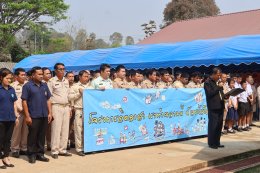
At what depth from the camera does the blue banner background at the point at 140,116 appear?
26.8 feet

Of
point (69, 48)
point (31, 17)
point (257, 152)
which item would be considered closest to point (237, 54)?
point (257, 152)

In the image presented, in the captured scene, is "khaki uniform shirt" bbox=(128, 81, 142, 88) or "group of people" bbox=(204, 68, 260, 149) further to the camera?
"khaki uniform shirt" bbox=(128, 81, 142, 88)

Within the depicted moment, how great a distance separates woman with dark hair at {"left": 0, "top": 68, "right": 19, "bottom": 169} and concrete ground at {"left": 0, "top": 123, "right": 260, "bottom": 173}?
1.11 feet

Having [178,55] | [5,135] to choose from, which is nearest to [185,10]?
[178,55]

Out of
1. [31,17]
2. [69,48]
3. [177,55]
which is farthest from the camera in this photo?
[69,48]

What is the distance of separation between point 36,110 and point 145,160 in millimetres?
2304

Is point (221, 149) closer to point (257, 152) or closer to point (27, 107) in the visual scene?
point (257, 152)

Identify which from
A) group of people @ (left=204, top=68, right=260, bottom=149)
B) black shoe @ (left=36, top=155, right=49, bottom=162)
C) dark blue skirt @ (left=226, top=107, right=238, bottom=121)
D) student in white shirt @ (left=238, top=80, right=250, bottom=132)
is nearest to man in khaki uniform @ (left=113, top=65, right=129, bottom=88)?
group of people @ (left=204, top=68, right=260, bottom=149)

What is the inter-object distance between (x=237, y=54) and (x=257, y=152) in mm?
5061

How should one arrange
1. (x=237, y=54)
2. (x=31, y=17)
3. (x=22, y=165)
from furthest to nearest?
(x=31, y=17) < (x=237, y=54) < (x=22, y=165)

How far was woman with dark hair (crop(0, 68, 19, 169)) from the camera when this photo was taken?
21.9 ft

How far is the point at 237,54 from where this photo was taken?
1315cm

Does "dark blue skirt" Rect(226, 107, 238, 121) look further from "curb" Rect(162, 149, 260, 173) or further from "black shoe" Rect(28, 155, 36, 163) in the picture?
"black shoe" Rect(28, 155, 36, 163)

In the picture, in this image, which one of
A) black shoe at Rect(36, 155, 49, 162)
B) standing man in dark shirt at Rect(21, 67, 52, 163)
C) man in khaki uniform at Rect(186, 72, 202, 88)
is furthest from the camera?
man in khaki uniform at Rect(186, 72, 202, 88)
